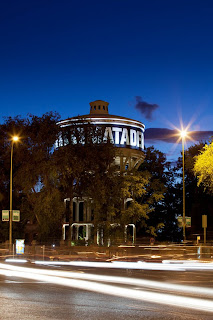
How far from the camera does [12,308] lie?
464 inches

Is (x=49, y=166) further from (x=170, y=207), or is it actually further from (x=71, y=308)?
(x=71, y=308)

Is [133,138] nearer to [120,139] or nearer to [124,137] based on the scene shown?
[124,137]

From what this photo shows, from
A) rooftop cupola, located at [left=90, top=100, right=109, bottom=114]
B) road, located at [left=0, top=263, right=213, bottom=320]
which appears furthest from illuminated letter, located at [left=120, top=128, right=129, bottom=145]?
road, located at [left=0, top=263, right=213, bottom=320]

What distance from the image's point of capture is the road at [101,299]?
1100 cm

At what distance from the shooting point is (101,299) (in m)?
13.5

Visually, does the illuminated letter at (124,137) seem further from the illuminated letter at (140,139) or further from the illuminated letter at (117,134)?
the illuminated letter at (140,139)

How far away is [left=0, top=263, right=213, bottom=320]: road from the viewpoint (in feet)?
36.1

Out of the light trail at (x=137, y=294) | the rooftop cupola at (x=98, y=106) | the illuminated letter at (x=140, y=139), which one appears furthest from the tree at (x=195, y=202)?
the light trail at (x=137, y=294)

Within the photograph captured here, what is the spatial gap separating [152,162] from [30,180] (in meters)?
30.2

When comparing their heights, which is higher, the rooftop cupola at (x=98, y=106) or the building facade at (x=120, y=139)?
the rooftop cupola at (x=98, y=106)

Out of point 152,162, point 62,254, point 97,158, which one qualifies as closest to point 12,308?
point 62,254

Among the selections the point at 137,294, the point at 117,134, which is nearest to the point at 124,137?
the point at 117,134

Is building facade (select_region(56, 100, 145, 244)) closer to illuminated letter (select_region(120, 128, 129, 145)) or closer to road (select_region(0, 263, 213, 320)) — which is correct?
illuminated letter (select_region(120, 128, 129, 145))

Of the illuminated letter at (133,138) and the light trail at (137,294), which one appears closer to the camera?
the light trail at (137,294)
